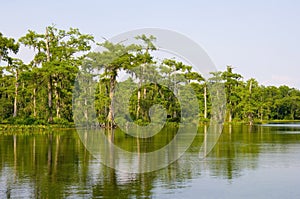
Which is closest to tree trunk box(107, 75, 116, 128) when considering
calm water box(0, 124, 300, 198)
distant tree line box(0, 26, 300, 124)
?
distant tree line box(0, 26, 300, 124)

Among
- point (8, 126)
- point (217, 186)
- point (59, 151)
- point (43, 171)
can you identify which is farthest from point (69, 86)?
point (217, 186)

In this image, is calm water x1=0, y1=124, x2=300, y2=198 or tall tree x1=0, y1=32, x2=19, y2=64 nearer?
calm water x1=0, y1=124, x2=300, y2=198

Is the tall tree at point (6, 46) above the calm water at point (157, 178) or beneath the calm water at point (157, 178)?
above

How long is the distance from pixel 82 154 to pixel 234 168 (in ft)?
29.4

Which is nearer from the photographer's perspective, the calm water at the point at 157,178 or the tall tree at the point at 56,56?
the calm water at the point at 157,178

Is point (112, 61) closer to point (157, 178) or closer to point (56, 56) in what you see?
point (56, 56)

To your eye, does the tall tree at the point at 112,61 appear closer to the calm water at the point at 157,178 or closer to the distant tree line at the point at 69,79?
the distant tree line at the point at 69,79

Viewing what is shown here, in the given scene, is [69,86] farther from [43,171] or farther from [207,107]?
[43,171]

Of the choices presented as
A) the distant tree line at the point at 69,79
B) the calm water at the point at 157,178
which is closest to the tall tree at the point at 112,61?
the distant tree line at the point at 69,79

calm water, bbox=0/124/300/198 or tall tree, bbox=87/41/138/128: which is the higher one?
tall tree, bbox=87/41/138/128

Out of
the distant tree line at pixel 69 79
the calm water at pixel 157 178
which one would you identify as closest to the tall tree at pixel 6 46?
the distant tree line at pixel 69 79

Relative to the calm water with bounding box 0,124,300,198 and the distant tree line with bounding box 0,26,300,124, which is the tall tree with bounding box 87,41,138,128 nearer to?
the distant tree line with bounding box 0,26,300,124

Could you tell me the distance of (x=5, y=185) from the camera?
15.2m

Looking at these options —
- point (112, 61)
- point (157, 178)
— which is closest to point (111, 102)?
point (112, 61)
